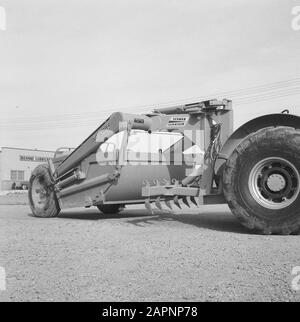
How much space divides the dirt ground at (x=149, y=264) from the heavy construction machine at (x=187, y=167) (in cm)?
47

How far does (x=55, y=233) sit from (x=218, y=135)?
285cm

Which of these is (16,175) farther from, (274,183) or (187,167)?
(274,183)

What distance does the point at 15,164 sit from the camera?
50906 millimetres

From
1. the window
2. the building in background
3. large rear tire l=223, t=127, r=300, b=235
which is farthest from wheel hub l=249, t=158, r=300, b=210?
the window

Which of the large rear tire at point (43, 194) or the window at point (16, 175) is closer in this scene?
the large rear tire at point (43, 194)

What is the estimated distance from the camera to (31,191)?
9555 mm

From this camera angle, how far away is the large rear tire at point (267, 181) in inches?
218

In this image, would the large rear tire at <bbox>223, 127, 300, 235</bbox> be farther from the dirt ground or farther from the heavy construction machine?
the dirt ground

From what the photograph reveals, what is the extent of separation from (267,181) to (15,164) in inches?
1893

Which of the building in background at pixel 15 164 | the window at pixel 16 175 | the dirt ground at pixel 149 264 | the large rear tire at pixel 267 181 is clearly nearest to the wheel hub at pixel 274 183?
the large rear tire at pixel 267 181

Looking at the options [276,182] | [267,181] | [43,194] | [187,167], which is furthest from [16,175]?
[276,182]

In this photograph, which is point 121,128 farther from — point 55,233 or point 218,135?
point 55,233

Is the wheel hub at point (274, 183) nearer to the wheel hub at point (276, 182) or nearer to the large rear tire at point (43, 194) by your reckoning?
the wheel hub at point (276, 182)

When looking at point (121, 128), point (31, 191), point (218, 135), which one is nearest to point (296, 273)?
point (218, 135)
